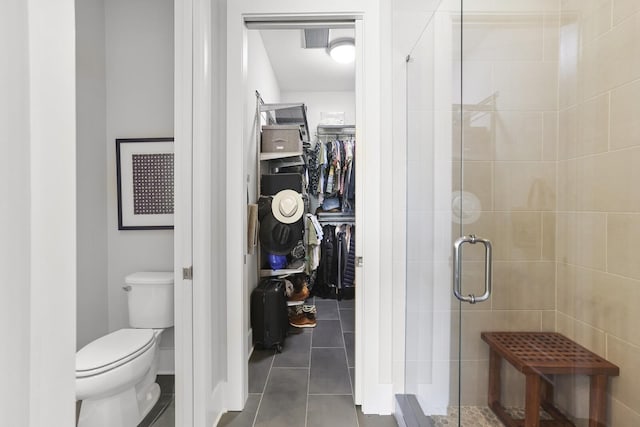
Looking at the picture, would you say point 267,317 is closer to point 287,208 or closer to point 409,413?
point 287,208

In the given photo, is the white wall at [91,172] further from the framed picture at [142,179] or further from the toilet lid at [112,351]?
the toilet lid at [112,351]

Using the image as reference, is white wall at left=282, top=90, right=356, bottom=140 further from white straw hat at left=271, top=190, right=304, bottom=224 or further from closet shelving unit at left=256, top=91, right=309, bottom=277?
white straw hat at left=271, top=190, right=304, bottom=224

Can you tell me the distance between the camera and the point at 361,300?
1.71 meters

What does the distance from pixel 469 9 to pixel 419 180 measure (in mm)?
823

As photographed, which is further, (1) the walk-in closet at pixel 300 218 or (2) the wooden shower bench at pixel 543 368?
(1) the walk-in closet at pixel 300 218

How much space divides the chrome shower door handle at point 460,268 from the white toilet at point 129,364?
5.53 feet

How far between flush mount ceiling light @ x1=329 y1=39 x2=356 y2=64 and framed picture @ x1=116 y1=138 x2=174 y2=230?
199 cm

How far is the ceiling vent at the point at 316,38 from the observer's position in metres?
2.75

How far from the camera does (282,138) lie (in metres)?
2.72

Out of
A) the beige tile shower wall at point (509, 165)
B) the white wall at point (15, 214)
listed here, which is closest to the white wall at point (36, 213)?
the white wall at point (15, 214)

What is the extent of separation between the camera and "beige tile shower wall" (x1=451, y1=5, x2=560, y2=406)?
4.38ft

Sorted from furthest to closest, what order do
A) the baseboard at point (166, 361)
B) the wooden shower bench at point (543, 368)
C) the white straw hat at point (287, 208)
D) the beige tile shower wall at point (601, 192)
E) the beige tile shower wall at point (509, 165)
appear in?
the white straw hat at point (287, 208), the baseboard at point (166, 361), the beige tile shower wall at point (509, 165), the wooden shower bench at point (543, 368), the beige tile shower wall at point (601, 192)

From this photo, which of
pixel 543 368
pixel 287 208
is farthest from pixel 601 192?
pixel 287 208

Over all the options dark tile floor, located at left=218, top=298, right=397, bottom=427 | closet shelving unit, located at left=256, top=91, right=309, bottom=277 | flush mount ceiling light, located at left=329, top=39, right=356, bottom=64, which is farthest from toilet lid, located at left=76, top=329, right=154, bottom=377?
flush mount ceiling light, located at left=329, top=39, right=356, bottom=64
